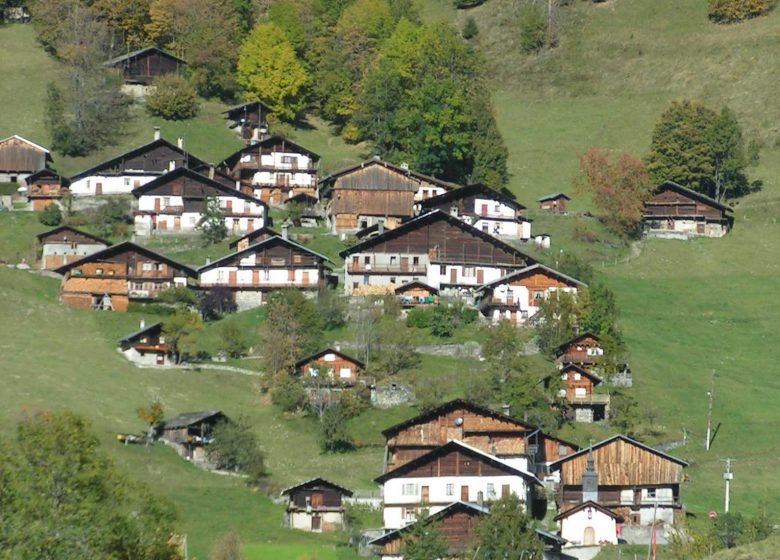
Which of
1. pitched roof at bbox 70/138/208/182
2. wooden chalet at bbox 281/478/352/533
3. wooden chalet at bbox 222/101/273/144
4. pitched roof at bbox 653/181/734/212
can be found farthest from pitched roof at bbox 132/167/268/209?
wooden chalet at bbox 281/478/352/533

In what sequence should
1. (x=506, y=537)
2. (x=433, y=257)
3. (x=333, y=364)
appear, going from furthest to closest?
(x=433, y=257)
(x=333, y=364)
(x=506, y=537)

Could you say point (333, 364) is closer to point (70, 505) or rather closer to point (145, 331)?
point (145, 331)

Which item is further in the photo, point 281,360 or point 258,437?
point 281,360

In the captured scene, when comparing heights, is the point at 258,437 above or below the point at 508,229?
below

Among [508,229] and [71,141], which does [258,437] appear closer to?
[508,229]

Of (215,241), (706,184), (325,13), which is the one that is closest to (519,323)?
(215,241)

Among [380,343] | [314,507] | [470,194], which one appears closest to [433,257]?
[470,194]

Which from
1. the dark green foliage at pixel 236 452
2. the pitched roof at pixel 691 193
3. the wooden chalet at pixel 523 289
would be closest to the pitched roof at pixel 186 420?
the dark green foliage at pixel 236 452
